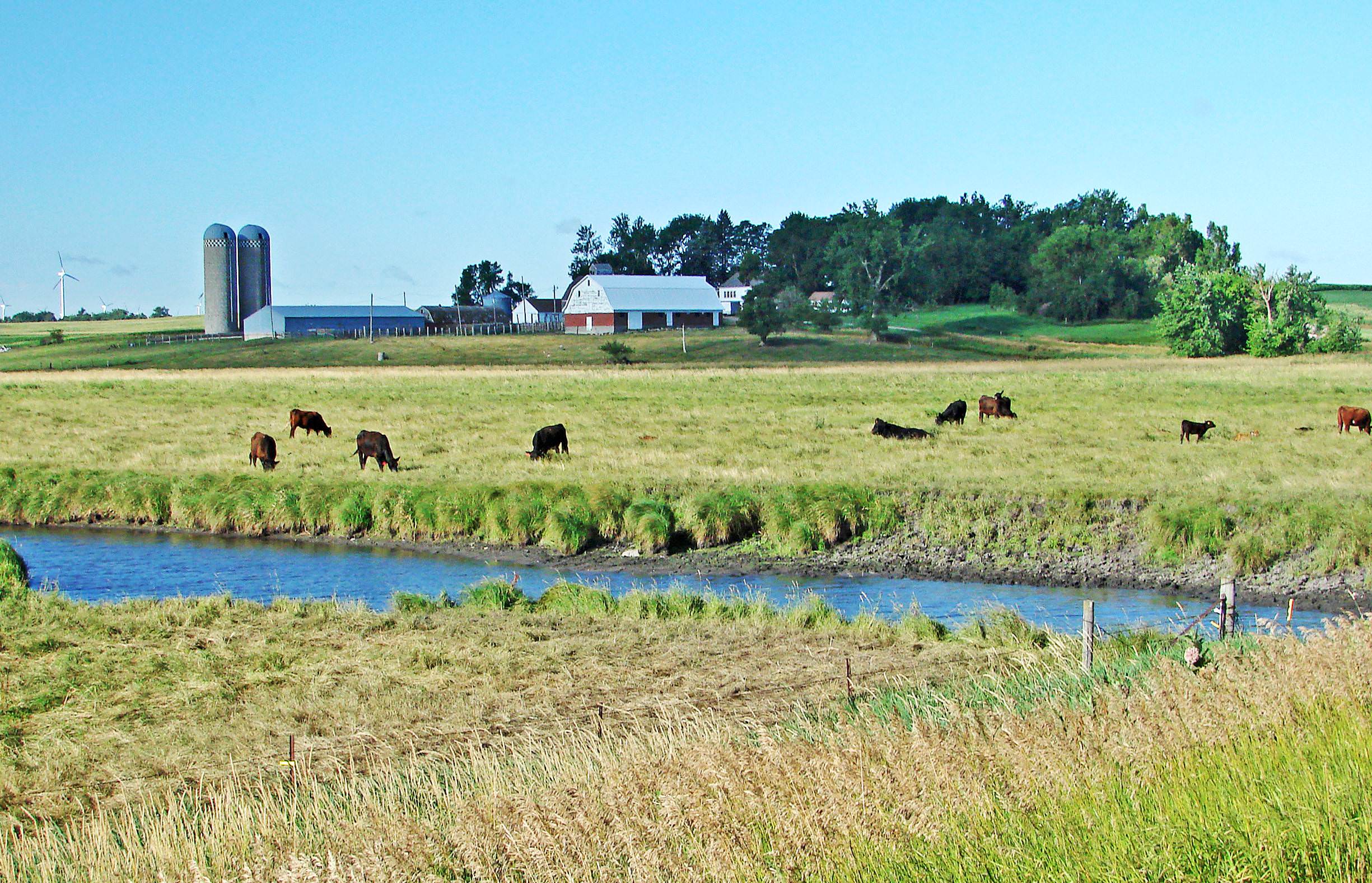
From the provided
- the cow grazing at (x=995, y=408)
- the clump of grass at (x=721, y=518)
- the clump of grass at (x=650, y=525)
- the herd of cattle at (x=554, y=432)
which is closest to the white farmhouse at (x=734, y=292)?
the cow grazing at (x=995, y=408)

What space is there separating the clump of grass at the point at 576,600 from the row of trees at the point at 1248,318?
234ft

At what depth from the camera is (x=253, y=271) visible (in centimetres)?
12925

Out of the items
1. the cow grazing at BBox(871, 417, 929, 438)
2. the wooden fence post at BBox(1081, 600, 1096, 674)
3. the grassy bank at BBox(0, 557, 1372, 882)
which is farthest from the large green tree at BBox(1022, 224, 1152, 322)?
the wooden fence post at BBox(1081, 600, 1096, 674)

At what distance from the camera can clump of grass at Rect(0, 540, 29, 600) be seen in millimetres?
17969

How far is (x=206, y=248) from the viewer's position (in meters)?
127

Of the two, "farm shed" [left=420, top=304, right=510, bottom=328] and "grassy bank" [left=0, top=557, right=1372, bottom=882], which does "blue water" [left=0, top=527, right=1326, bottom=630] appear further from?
"farm shed" [left=420, top=304, right=510, bottom=328]

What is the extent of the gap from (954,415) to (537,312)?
100 metres

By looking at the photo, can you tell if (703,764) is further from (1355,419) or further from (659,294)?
(659,294)

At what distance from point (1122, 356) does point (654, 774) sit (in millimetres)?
78338

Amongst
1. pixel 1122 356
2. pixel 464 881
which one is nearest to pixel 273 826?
pixel 464 881

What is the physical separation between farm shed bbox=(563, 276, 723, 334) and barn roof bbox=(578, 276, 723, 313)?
5cm

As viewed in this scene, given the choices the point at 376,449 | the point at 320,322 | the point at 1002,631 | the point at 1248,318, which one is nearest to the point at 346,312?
the point at 320,322

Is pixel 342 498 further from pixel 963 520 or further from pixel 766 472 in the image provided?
pixel 963 520

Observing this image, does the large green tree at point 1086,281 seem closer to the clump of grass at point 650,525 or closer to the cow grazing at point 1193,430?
the cow grazing at point 1193,430
